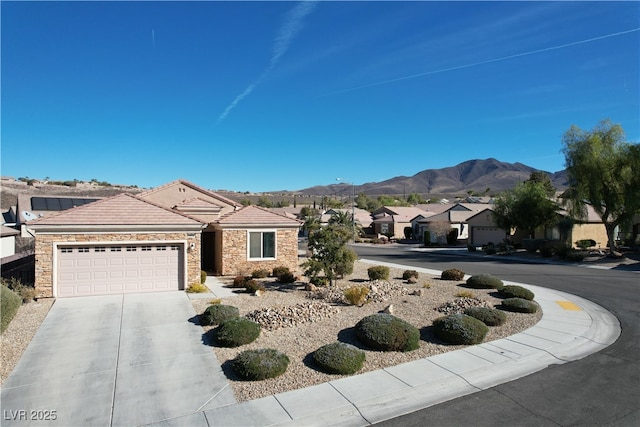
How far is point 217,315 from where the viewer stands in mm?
13023

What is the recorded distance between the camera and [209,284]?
20047 millimetres

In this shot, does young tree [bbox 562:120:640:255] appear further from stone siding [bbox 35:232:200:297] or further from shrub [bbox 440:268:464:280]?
stone siding [bbox 35:232:200:297]

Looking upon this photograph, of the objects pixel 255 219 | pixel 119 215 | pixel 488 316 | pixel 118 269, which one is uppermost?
pixel 119 215

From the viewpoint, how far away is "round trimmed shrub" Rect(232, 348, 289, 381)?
29.5ft

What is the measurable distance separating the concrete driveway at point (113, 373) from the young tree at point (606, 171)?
113 feet

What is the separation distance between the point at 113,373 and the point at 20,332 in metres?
4.99

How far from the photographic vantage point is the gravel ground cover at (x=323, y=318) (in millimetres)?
9391

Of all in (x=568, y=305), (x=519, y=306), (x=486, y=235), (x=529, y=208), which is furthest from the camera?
(x=486, y=235)

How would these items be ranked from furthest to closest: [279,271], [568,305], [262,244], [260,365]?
[262,244] → [279,271] → [568,305] → [260,365]

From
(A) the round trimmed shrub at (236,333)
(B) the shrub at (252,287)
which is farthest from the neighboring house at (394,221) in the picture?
(A) the round trimmed shrub at (236,333)

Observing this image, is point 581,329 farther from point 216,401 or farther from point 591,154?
point 591,154

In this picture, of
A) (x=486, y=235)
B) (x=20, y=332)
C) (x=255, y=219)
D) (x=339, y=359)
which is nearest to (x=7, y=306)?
(x=20, y=332)

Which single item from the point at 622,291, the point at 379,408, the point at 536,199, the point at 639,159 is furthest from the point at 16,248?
the point at 639,159

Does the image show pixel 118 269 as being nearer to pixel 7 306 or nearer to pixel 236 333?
pixel 7 306
